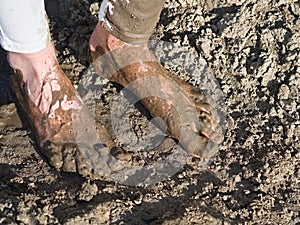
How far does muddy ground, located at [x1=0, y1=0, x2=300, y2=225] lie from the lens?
1.96m

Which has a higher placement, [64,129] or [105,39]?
[105,39]

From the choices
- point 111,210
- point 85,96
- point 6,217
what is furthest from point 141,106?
point 6,217

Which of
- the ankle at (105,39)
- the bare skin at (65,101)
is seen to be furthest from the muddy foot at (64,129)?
the ankle at (105,39)

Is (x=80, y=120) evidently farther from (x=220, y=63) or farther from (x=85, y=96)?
(x=220, y=63)

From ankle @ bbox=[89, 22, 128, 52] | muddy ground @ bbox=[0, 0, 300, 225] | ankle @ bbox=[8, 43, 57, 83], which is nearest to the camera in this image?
muddy ground @ bbox=[0, 0, 300, 225]

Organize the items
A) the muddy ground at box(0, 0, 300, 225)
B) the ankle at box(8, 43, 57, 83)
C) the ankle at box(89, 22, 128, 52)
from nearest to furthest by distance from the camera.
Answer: the muddy ground at box(0, 0, 300, 225) < the ankle at box(8, 43, 57, 83) < the ankle at box(89, 22, 128, 52)

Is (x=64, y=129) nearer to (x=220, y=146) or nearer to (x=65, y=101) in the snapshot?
(x=65, y=101)

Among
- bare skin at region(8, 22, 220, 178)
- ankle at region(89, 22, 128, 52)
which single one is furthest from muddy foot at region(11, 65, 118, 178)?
ankle at region(89, 22, 128, 52)

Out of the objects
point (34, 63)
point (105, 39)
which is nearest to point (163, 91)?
point (105, 39)

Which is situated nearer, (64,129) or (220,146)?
(64,129)

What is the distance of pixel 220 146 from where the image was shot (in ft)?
7.45

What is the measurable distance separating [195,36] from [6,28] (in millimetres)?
869

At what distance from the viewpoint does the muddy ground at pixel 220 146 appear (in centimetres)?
196

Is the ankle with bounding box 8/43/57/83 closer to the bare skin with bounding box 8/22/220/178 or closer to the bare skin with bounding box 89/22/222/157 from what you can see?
the bare skin with bounding box 8/22/220/178
